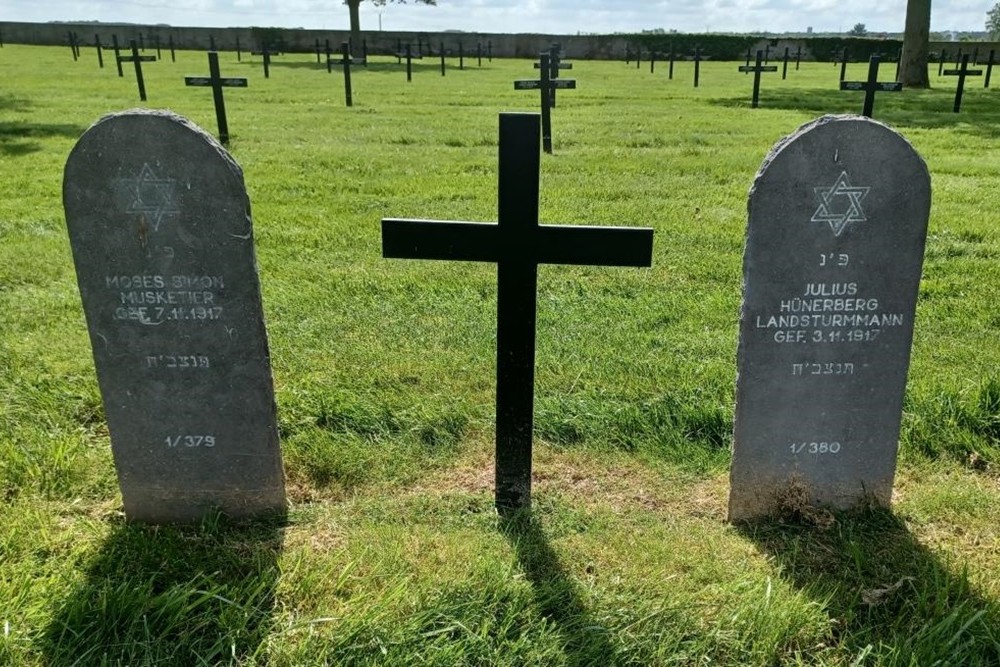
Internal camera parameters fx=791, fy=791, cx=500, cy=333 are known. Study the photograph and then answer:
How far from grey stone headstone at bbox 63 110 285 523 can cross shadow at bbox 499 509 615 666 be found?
1019 mm

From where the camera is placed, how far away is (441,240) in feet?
10.2

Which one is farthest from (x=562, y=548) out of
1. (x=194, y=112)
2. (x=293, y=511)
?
(x=194, y=112)

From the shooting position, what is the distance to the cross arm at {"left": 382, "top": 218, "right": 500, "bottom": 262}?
306 centimetres

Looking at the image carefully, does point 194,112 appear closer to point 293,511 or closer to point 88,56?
point 293,511

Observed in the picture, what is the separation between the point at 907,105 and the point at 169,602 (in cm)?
2040

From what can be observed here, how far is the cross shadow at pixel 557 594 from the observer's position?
2564mm

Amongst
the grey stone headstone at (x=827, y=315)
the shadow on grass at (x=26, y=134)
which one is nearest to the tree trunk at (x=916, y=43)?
the shadow on grass at (x=26, y=134)

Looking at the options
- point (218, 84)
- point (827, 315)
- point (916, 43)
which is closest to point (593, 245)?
point (827, 315)

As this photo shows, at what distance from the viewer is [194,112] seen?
1620cm

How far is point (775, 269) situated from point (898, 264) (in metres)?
0.46

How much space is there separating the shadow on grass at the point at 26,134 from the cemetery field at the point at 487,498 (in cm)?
463

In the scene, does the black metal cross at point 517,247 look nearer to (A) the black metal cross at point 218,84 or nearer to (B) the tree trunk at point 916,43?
(A) the black metal cross at point 218,84

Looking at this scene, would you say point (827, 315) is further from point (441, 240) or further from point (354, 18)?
point (354, 18)

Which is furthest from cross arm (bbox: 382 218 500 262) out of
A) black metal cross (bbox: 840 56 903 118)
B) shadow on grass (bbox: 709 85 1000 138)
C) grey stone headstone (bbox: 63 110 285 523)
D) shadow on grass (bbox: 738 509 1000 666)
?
shadow on grass (bbox: 709 85 1000 138)
